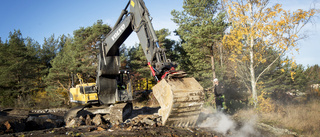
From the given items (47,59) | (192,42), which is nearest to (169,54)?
(192,42)

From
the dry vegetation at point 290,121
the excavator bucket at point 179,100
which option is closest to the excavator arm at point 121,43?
the excavator bucket at point 179,100

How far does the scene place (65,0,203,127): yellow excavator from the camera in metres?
5.90

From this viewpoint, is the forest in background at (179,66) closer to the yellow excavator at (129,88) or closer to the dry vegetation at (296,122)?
the dry vegetation at (296,122)

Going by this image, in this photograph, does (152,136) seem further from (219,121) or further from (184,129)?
(219,121)

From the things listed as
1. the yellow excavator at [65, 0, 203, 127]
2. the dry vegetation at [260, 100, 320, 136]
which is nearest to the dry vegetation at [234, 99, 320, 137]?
the dry vegetation at [260, 100, 320, 136]

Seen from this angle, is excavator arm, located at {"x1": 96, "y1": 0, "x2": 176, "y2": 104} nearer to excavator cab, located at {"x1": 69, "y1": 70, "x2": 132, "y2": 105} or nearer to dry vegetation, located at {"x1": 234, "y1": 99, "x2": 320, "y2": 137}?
excavator cab, located at {"x1": 69, "y1": 70, "x2": 132, "y2": 105}

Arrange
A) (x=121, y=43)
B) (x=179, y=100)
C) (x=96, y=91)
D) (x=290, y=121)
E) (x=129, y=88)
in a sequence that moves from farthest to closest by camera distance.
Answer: (x=129, y=88)
(x=96, y=91)
(x=121, y=43)
(x=290, y=121)
(x=179, y=100)

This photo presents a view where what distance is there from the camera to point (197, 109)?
20.1ft

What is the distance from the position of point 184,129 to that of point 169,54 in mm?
14832

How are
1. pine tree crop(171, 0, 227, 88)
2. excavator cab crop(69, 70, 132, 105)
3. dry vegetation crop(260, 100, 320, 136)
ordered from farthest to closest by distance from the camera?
1. pine tree crop(171, 0, 227, 88)
2. excavator cab crop(69, 70, 132, 105)
3. dry vegetation crop(260, 100, 320, 136)

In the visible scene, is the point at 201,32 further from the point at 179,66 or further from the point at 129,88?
the point at 129,88

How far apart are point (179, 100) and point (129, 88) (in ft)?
13.0

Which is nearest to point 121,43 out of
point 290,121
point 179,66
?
point 290,121

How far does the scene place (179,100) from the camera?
5.70 m
